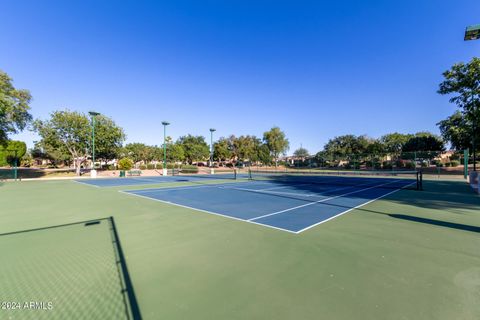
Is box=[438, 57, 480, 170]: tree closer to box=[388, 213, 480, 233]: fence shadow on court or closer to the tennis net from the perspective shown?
the tennis net

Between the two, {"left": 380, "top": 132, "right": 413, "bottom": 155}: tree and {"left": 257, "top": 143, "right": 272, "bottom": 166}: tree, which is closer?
{"left": 380, "top": 132, "right": 413, "bottom": 155}: tree

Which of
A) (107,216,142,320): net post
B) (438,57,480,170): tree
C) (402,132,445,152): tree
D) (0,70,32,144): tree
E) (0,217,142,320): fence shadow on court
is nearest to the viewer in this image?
(107,216,142,320): net post

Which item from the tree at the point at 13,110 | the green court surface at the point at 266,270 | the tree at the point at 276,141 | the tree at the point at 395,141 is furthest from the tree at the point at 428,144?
the tree at the point at 13,110

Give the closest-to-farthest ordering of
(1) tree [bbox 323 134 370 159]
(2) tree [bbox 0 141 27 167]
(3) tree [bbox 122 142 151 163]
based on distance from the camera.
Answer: (2) tree [bbox 0 141 27 167] → (1) tree [bbox 323 134 370 159] → (3) tree [bbox 122 142 151 163]

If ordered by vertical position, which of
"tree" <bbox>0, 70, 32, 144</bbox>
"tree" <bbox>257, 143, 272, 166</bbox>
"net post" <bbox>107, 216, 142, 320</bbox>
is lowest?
"net post" <bbox>107, 216, 142, 320</bbox>

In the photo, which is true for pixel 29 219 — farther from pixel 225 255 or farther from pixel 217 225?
pixel 225 255

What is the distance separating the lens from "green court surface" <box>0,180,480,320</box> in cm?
286

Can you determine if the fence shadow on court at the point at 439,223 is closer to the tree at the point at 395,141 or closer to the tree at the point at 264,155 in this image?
the tree at the point at 264,155

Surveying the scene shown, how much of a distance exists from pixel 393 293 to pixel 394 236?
3.02 meters

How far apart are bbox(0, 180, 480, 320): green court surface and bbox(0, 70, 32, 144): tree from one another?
28.6m

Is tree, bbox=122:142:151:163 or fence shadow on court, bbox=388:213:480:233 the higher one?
tree, bbox=122:142:151:163

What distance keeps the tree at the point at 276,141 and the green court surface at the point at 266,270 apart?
60.7m

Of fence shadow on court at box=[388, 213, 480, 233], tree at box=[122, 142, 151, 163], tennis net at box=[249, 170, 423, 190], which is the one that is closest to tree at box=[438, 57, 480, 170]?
tennis net at box=[249, 170, 423, 190]

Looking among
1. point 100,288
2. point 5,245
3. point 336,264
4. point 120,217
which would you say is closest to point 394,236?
point 336,264
